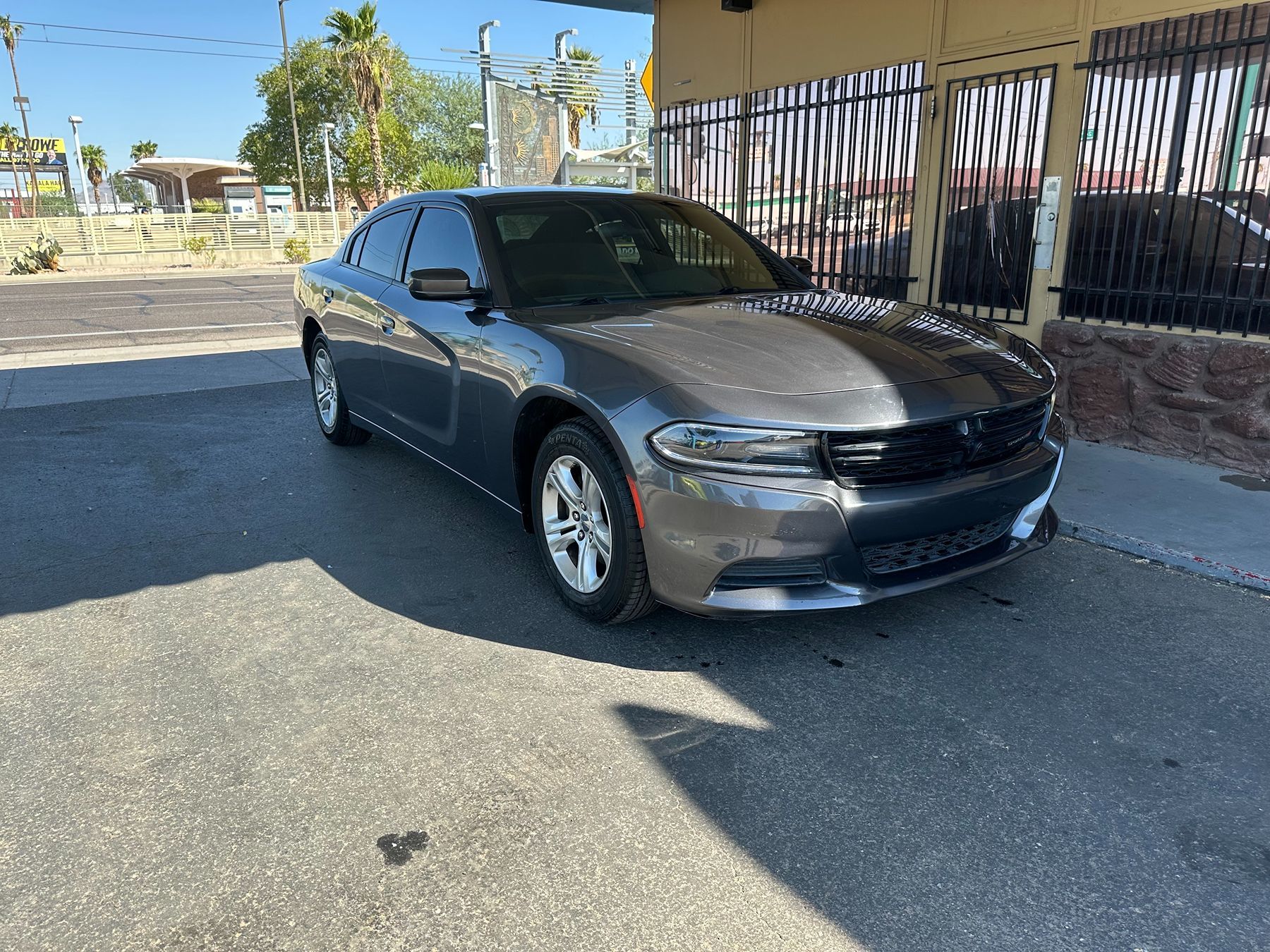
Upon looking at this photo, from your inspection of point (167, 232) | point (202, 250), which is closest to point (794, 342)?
point (202, 250)

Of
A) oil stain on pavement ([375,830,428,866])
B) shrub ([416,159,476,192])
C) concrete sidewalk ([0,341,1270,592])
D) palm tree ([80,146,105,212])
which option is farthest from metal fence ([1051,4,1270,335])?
palm tree ([80,146,105,212])

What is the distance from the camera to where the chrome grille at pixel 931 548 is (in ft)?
10.2

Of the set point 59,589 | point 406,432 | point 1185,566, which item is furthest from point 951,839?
point 59,589

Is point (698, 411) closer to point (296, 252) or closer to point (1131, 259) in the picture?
point (1131, 259)

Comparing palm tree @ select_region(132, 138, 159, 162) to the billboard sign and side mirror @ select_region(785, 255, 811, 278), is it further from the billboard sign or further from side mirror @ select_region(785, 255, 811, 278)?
side mirror @ select_region(785, 255, 811, 278)

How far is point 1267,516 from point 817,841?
3.60 meters

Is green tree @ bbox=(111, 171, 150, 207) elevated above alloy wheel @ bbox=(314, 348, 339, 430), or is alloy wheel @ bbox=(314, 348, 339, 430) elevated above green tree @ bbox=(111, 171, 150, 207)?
green tree @ bbox=(111, 171, 150, 207)

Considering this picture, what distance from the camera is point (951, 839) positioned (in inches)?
93.4

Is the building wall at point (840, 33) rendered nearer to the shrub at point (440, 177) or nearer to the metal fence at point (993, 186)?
the metal fence at point (993, 186)

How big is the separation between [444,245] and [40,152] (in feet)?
290

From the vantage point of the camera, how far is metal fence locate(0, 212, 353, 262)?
30688mm

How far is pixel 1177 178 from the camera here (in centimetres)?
545

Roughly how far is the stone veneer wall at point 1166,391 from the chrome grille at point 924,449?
8.93 ft

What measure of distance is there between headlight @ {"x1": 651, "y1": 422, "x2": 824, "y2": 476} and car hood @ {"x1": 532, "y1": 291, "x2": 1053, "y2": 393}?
0.62 feet
